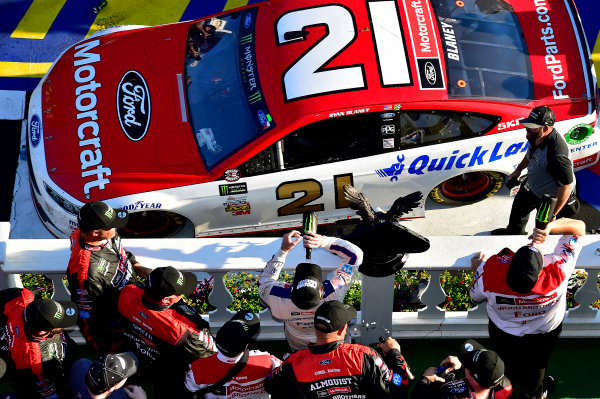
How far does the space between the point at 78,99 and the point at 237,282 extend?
109 inches

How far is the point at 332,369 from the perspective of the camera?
3891 millimetres

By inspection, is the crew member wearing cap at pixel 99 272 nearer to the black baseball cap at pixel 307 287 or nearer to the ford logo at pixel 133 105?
the black baseball cap at pixel 307 287

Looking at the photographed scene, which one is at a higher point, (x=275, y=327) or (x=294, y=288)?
(x=294, y=288)

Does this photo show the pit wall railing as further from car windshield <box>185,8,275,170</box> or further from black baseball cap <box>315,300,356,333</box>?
car windshield <box>185,8,275,170</box>

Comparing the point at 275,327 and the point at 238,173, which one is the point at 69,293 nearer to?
the point at 275,327

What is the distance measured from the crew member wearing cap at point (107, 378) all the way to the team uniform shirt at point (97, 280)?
0.68m

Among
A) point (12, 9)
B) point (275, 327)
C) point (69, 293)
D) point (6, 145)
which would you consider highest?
point (12, 9)

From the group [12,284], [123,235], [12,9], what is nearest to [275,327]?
[12,284]

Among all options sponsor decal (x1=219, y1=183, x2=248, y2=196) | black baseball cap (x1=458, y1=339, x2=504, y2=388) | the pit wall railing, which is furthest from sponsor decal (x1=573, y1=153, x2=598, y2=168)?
black baseball cap (x1=458, y1=339, x2=504, y2=388)

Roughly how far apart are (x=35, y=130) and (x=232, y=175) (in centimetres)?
202

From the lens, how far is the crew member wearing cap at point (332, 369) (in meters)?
3.89

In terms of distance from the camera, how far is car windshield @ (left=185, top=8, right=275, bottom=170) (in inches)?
264

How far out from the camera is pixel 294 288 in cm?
421

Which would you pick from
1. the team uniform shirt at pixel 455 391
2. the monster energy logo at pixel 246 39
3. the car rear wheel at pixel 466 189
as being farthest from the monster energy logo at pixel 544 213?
the monster energy logo at pixel 246 39
